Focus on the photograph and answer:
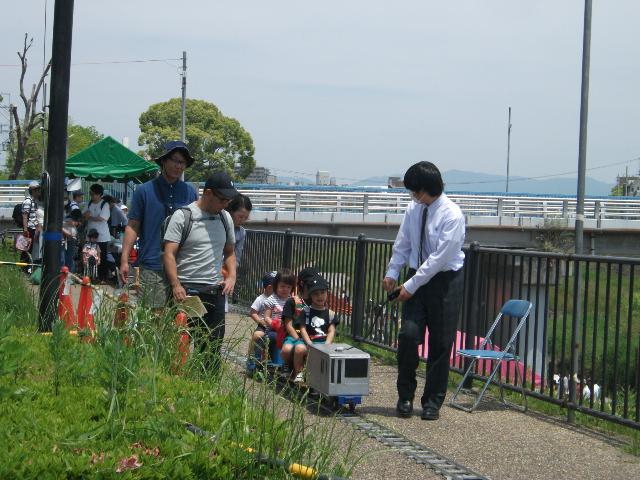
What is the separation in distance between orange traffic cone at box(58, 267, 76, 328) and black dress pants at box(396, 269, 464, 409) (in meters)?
2.56

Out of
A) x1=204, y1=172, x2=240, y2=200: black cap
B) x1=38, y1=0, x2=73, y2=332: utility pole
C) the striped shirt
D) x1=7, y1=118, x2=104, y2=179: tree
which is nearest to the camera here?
x1=204, y1=172, x2=240, y2=200: black cap

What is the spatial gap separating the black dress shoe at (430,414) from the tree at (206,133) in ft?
301

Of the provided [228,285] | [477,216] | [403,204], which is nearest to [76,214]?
[228,285]

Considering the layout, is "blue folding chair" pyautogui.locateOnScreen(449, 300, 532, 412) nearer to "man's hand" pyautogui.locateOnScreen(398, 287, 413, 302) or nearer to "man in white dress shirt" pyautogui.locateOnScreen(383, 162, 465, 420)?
"man in white dress shirt" pyautogui.locateOnScreen(383, 162, 465, 420)

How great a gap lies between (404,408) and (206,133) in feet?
308

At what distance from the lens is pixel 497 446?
7.16 meters

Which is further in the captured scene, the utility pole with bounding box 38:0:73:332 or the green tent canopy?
the green tent canopy

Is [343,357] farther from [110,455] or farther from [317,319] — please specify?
[110,455]

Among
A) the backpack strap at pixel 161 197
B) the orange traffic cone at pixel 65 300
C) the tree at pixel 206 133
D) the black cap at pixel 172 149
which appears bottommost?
the orange traffic cone at pixel 65 300

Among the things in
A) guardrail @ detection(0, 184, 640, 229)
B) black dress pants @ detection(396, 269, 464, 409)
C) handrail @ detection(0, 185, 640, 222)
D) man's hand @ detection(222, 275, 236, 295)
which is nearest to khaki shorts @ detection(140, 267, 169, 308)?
man's hand @ detection(222, 275, 236, 295)

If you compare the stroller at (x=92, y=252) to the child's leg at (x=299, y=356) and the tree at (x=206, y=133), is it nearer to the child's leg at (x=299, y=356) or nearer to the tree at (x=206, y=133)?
the child's leg at (x=299, y=356)

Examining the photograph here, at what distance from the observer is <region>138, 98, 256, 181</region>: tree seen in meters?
99.6

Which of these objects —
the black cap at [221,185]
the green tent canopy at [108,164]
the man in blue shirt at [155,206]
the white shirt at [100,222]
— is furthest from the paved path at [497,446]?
the green tent canopy at [108,164]

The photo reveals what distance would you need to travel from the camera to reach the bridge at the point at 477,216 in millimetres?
44781
